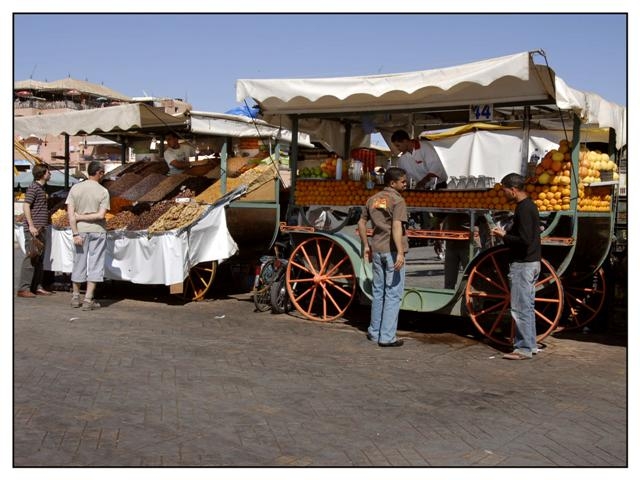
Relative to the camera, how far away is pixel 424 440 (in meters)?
4.57

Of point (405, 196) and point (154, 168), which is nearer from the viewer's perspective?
point (405, 196)

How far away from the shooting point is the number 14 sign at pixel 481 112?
8.11m

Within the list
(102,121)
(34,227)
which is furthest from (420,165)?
(34,227)

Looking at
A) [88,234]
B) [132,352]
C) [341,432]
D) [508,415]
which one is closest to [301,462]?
[341,432]

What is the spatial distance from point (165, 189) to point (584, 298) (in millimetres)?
5957

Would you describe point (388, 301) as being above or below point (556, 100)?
below

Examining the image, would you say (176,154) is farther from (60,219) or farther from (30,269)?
(30,269)

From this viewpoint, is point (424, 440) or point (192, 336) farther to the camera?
point (192, 336)

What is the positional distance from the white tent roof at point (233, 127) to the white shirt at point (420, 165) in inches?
74.4

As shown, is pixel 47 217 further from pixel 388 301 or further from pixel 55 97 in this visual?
pixel 55 97

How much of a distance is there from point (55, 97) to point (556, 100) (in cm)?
2324

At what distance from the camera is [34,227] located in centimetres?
1003

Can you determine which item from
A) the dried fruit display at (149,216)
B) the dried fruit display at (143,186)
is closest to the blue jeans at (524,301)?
the dried fruit display at (149,216)

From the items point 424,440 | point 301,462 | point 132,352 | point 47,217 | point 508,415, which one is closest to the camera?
point 301,462
